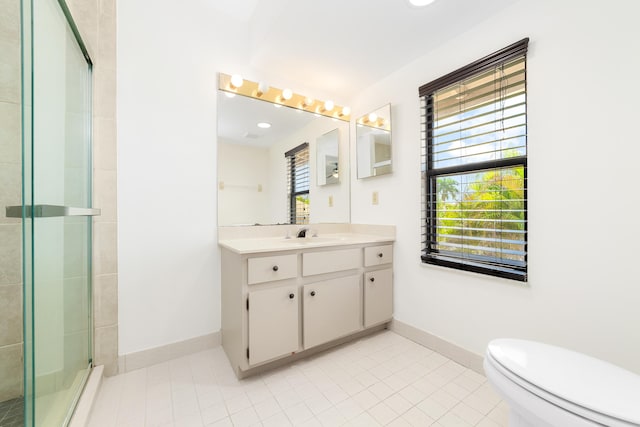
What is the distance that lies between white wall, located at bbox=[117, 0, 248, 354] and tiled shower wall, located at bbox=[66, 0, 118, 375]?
42 millimetres

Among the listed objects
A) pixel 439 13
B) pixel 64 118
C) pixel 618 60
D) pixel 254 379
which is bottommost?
pixel 254 379

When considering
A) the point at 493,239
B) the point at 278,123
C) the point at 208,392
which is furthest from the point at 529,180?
the point at 208,392

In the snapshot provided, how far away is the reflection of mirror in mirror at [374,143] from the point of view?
221 cm

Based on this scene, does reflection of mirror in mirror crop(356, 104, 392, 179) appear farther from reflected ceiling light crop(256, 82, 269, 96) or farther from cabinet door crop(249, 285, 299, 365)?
cabinet door crop(249, 285, 299, 365)

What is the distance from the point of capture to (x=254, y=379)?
159cm

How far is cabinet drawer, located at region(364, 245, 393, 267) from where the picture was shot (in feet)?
6.68

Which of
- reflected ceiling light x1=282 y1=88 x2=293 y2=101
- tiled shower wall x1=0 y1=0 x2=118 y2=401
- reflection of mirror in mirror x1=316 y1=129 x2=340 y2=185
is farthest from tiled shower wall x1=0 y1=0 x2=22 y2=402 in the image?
reflection of mirror in mirror x1=316 y1=129 x2=340 y2=185

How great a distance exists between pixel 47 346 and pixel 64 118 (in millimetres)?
985

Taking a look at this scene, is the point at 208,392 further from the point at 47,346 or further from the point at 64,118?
the point at 64,118

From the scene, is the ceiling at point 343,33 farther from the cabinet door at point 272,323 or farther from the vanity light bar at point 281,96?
the cabinet door at point 272,323

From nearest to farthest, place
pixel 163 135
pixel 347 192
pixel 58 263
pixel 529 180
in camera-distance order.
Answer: pixel 58 263
pixel 529 180
pixel 163 135
pixel 347 192

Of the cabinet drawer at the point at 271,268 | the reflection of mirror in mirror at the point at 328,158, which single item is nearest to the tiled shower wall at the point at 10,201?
the cabinet drawer at the point at 271,268

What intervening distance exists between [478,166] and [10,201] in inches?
104

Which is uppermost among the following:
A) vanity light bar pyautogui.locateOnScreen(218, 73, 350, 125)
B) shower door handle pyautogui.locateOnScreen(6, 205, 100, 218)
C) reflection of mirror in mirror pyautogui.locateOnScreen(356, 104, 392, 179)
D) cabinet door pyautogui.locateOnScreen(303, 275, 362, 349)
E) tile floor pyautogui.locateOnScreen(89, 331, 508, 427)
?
vanity light bar pyautogui.locateOnScreen(218, 73, 350, 125)
